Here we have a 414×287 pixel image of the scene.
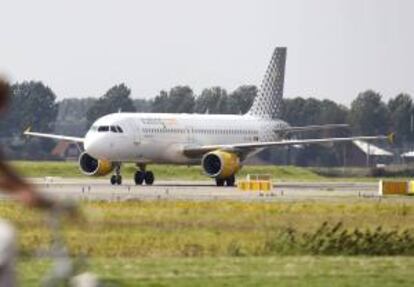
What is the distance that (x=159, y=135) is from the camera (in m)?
74.8

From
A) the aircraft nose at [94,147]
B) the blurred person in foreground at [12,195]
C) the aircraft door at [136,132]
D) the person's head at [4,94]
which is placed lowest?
the blurred person in foreground at [12,195]

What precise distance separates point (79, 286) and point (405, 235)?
20.4 metres

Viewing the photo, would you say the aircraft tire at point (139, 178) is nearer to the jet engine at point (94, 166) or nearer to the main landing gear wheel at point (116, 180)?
the main landing gear wheel at point (116, 180)

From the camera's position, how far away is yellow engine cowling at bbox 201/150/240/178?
235 ft

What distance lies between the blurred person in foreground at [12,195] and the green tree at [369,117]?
168787 millimetres

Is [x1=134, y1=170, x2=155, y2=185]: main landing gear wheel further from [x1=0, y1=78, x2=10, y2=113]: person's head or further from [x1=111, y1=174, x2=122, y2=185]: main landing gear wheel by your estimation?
[x1=0, y1=78, x2=10, y2=113]: person's head

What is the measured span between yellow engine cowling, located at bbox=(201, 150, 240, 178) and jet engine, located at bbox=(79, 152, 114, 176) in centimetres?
536

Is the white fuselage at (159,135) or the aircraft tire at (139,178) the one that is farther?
the aircraft tire at (139,178)

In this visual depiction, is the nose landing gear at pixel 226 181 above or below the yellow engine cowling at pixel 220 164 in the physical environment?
below

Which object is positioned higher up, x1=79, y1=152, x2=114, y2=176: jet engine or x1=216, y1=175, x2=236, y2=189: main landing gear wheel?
x1=79, y1=152, x2=114, y2=176: jet engine

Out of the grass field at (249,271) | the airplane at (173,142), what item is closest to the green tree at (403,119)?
the airplane at (173,142)

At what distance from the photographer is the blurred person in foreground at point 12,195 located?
6867 millimetres

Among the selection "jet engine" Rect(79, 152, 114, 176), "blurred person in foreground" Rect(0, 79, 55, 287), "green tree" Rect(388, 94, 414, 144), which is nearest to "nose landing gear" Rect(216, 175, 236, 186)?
"jet engine" Rect(79, 152, 114, 176)

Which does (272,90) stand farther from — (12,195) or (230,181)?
(12,195)
